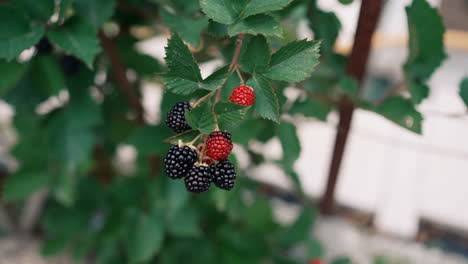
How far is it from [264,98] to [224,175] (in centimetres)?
11

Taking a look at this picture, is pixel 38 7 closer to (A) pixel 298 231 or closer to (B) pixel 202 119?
(B) pixel 202 119

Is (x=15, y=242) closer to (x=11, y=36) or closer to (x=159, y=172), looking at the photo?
(x=159, y=172)

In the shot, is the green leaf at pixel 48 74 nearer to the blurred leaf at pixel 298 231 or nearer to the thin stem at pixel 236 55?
the thin stem at pixel 236 55

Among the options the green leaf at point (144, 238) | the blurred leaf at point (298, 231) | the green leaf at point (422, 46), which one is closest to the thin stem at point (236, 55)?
the green leaf at point (422, 46)

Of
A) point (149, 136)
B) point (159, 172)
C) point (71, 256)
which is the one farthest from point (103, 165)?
point (149, 136)

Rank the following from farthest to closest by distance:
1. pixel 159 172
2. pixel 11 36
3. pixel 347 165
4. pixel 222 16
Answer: pixel 347 165 < pixel 159 172 < pixel 11 36 < pixel 222 16

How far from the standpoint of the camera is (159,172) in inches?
46.3

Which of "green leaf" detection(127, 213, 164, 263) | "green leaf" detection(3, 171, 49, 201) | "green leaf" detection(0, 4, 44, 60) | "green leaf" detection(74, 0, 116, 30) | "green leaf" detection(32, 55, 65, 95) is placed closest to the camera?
"green leaf" detection(0, 4, 44, 60)

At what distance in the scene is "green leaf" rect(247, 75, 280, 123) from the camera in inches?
19.6

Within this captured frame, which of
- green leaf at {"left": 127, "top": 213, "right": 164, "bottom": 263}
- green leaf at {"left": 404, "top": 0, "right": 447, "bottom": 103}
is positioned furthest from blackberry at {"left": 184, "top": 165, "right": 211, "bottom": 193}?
green leaf at {"left": 127, "top": 213, "right": 164, "bottom": 263}

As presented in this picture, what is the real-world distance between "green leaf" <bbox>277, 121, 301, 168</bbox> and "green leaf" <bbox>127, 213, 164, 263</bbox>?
0.54 meters

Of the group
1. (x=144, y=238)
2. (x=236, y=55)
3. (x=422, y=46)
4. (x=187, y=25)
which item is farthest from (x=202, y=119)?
(x=144, y=238)

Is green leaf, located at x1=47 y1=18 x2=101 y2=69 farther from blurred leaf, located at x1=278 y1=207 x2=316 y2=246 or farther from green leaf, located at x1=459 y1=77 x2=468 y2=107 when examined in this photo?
blurred leaf, located at x1=278 y1=207 x2=316 y2=246

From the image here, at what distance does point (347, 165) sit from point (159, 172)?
94 cm
